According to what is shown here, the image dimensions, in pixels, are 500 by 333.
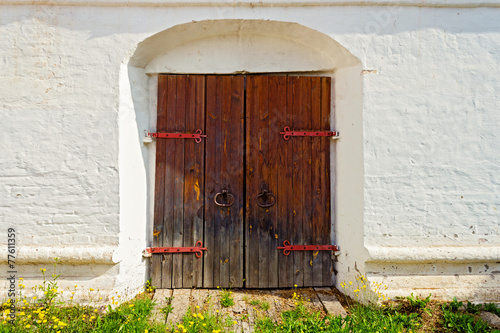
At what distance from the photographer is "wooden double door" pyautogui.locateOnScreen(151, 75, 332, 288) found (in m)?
3.47

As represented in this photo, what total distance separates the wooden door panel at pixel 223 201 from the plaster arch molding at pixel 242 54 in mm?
373

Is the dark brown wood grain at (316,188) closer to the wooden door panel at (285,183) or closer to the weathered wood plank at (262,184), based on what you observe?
the wooden door panel at (285,183)

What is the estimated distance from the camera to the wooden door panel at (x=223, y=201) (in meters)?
3.48

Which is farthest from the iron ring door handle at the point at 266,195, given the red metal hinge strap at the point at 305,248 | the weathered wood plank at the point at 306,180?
the red metal hinge strap at the point at 305,248

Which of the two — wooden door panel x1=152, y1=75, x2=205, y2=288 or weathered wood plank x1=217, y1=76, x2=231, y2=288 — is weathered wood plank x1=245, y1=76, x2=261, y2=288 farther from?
wooden door panel x1=152, y1=75, x2=205, y2=288

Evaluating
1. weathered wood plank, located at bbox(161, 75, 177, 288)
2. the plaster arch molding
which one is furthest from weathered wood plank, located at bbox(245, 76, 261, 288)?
weathered wood plank, located at bbox(161, 75, 177, 288)

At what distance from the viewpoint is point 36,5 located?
10.2 ft

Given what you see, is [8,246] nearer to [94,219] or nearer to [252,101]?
[94,219]

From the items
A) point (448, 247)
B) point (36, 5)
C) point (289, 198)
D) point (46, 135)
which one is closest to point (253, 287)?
point (289, 198)

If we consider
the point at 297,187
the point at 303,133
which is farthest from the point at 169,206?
the point at 303,133

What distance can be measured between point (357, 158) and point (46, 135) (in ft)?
9.29

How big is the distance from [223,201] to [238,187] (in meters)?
0.21

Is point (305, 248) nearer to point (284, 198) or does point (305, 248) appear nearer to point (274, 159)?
point (284, 198)

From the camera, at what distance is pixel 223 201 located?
3.49 meters
